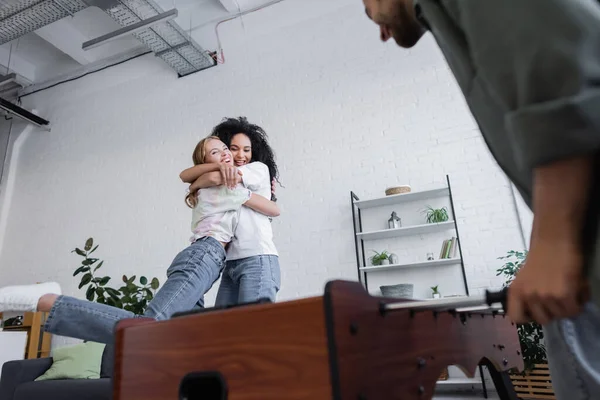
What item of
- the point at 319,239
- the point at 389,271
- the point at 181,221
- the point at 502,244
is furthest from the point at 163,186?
the point at 502,244

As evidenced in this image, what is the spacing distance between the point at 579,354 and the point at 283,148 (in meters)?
4.23

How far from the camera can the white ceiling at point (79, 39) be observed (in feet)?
16.8

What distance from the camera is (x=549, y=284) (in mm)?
396

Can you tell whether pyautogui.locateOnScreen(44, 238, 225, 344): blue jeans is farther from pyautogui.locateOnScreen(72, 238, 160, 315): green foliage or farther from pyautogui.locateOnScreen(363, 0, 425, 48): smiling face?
pyautogui.locateOnScreen(72, 238, 160, 315): green foliage

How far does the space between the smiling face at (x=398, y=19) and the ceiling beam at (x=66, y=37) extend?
576 cm

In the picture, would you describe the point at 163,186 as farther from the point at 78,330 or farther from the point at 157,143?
the point at 78,330

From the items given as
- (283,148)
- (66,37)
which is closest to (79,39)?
(66,37)

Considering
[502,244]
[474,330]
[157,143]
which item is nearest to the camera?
[474,330]

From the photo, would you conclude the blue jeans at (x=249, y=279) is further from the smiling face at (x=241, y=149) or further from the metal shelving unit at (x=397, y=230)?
the metal shelving unit at (x=397, y=230)

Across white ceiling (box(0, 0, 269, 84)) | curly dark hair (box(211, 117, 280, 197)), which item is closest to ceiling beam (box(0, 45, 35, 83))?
white ceiling (box(0, 0, 269, 84))

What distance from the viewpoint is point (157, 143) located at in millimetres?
5336

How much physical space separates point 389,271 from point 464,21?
11.9ft

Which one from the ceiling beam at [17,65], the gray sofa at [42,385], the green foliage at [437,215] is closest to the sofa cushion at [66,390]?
the gray sofa at [42,385]

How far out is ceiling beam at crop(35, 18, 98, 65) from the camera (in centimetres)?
529
